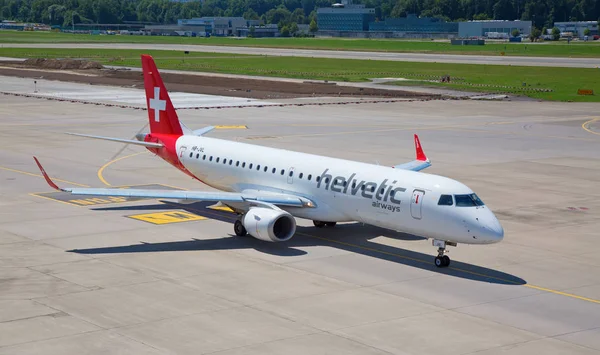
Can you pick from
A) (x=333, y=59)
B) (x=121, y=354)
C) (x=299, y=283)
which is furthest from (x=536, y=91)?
(x=121, y=354)

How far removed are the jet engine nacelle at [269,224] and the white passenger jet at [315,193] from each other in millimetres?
40

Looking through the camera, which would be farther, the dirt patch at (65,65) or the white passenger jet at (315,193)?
the dirt patch at (65,65)

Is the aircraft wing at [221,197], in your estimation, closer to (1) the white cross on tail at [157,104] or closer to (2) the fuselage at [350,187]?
(2) the fuselage at [350,187]

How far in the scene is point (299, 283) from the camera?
32375 millimetres

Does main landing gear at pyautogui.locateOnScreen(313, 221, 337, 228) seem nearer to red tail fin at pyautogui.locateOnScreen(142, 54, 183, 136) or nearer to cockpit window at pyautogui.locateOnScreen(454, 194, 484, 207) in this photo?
cockpit window at pyautogui.locateOnScreen(454, 194, 484, 207)

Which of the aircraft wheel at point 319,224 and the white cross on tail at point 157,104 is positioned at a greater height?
the white cross on tail at point 157,104

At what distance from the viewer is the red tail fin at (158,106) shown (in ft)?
156

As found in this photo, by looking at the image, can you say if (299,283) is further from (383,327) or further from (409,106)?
(409,106)

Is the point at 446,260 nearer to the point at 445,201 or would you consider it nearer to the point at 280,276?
the point at 445,201

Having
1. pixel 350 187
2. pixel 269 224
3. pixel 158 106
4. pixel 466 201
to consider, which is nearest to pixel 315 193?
pixel 350 187

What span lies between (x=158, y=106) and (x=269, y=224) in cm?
1398

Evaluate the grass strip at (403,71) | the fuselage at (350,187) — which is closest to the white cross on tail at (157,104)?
the fuselage at (350,187)

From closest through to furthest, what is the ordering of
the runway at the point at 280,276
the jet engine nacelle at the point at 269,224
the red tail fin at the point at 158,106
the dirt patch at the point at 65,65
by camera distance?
the runway at the point at 280,276 < the jet engine nacelle at the point at 269,224 < the red tail fin at the point at 158,106 < the dirt patch at the point at 65,65

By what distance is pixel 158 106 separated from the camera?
157ft
